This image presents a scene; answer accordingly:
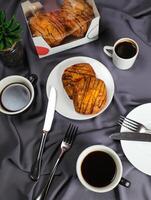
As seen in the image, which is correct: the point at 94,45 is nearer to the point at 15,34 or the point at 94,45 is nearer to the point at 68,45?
the point at 68,45

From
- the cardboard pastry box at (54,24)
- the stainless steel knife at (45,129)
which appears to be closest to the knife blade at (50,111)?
the stainless steel knife at (45,129)

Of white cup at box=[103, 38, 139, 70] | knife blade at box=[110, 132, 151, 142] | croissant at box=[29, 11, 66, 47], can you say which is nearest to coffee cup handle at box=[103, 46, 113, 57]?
white cup at box=[103, 38, 139, 70]

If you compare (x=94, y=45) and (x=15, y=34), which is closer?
(x=15, y=34)

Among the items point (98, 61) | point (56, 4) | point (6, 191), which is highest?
point (56, 4)

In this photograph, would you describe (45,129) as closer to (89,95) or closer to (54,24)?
(89,95)

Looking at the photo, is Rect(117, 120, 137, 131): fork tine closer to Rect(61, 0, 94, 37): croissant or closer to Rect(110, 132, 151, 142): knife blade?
Rect(110, 132, 151, 142): knife blade

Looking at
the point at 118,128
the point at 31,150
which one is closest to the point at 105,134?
the point at 118,128
